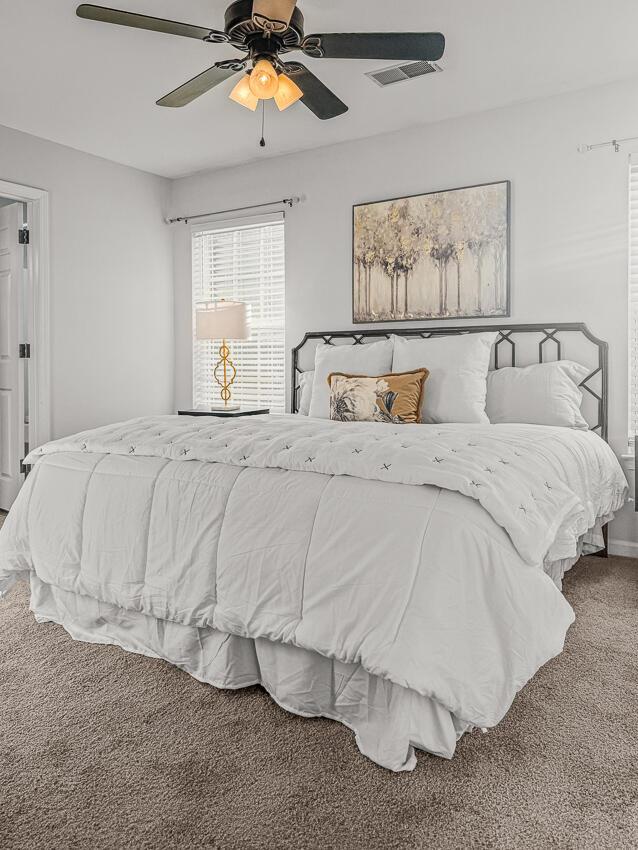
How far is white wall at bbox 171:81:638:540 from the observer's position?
346cm

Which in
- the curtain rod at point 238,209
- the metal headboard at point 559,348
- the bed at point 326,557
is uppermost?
the curtain rod at point 238,209

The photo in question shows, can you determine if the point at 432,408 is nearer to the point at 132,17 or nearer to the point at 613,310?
the point at 613,310

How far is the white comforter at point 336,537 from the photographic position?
5.18 feet

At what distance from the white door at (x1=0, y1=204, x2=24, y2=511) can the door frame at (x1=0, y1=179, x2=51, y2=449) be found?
123mm

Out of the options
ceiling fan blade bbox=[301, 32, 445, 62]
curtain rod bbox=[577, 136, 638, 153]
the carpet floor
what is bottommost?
the carpet floor

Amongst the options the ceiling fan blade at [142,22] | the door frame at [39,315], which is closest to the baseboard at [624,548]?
the ceiling fan blade at [142,22]

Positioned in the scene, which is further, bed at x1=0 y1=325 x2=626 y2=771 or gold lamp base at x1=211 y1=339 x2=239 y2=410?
gold lamp base at x1=211 y1=339 x2=239 y2=410

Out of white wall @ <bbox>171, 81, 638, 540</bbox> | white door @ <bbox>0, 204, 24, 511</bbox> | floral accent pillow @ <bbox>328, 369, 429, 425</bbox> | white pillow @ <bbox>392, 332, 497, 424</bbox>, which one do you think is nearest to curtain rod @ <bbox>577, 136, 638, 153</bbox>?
white wall @ <bbox>171, 81, 638, 540</bbox>

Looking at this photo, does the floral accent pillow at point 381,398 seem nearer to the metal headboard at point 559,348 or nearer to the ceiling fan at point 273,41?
the metal headboard at point 559,348

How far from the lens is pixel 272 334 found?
486 cm

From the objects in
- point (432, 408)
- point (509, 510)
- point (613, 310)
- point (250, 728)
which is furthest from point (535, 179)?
point (250, 728)

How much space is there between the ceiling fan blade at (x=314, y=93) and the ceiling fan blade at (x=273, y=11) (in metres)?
0.25

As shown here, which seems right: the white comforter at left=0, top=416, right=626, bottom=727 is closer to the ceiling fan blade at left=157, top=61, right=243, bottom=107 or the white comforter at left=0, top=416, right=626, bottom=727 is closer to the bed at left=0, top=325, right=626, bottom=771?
the bed at left=0, top=325, right=626, bottom=771

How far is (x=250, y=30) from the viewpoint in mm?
2377
